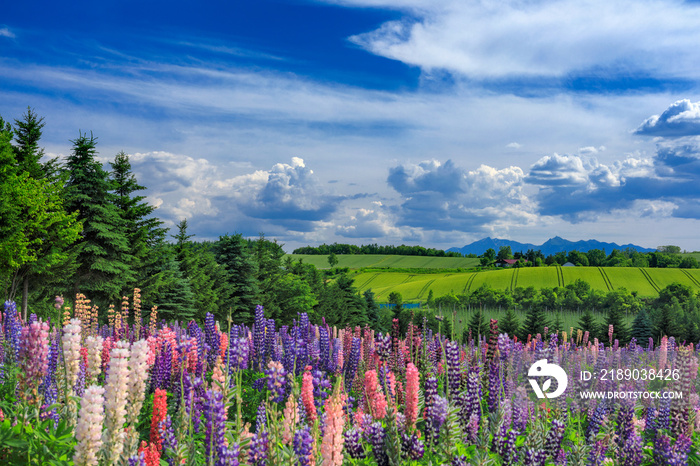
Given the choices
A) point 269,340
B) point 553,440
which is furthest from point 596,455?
point 269,340

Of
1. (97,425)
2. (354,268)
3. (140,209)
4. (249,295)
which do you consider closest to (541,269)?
(354,268)

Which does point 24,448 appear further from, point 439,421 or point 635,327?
point 635,327

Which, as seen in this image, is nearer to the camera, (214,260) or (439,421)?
(439,421)

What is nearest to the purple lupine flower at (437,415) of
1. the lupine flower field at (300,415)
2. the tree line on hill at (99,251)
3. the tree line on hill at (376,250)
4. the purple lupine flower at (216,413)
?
the lupine flower field at (300,415)

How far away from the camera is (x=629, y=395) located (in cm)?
802

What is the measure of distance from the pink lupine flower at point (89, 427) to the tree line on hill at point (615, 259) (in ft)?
423

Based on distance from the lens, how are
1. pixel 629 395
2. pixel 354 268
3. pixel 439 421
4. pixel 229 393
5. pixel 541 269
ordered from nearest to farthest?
pixel 229 393 < pixel 439 421 < pixel 629 395 < pixel 541 269 < pixel 354 268

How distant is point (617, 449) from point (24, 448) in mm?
6677

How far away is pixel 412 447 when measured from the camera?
4395 millimetres

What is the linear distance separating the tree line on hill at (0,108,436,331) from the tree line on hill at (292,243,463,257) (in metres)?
132

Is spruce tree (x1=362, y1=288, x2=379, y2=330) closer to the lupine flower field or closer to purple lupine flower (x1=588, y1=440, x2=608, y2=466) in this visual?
the lupine flower field

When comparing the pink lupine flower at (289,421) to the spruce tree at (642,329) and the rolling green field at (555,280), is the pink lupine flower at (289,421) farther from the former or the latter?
the rolling green field at (555,280)

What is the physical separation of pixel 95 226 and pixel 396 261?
130 meters

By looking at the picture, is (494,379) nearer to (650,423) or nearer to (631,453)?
(631,453)
